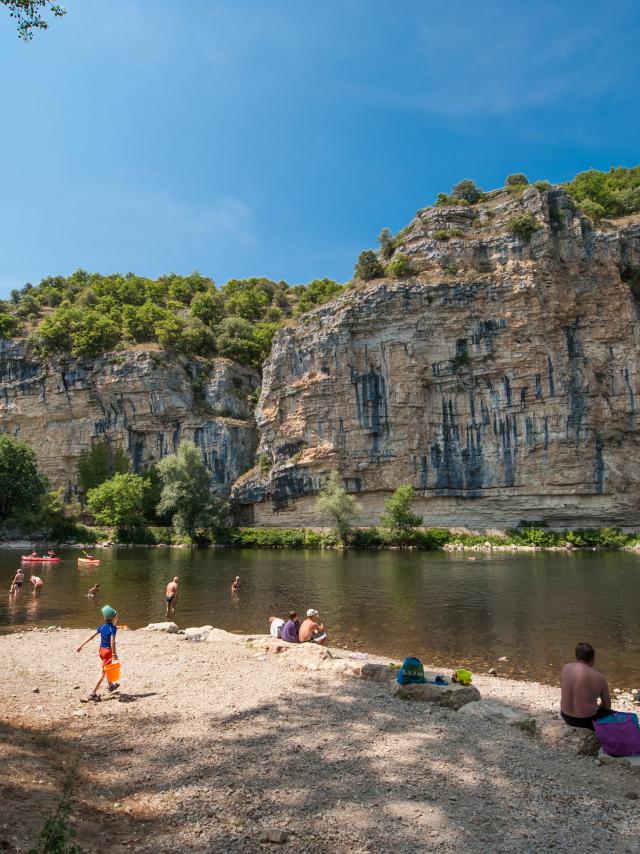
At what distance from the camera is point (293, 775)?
5.79 metres

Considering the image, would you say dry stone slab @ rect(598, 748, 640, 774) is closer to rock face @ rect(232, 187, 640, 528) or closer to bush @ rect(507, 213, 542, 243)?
rock face @ rect(232, 187, 640, 528)

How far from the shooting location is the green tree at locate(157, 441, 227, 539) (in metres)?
52.6

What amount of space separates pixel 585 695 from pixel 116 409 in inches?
2661

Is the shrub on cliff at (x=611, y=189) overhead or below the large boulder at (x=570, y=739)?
overhead

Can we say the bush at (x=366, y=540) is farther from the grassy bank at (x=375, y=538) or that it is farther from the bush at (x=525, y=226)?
the bush at (x=525, y=226)

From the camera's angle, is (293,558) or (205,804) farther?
(293,558)

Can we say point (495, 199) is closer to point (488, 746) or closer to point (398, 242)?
point (398, 242)

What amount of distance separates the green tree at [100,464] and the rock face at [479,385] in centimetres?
1693

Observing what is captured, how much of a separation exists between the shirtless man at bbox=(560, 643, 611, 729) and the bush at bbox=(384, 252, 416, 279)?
58.0 metres

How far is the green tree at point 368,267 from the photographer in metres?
63.6

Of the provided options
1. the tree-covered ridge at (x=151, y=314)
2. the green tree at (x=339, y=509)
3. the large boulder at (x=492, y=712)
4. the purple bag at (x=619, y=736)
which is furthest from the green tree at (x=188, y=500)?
the purple bag at (x=619, y=736)

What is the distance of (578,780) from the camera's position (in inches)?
228

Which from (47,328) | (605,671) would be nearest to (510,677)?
(605,671)

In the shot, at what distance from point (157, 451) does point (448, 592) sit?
51461 mm
